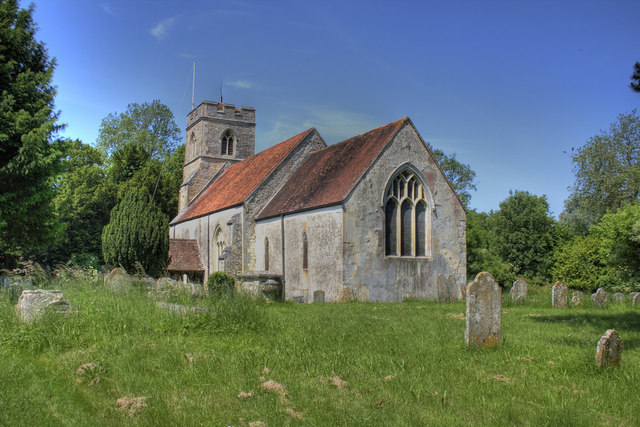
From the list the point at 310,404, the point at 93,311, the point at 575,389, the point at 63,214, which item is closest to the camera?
the point at 310,404

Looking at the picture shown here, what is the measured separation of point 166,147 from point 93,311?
47.5 m

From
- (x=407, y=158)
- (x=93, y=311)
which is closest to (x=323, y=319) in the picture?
(x=93, y=311)

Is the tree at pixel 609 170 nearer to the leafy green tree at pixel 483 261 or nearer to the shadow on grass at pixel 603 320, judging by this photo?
the leafy green tree at pixel 483 261

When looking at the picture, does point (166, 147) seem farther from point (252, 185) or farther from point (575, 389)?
point (575, 389)

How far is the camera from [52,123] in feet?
55.0

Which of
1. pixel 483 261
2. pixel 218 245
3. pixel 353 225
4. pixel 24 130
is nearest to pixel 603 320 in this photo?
pixel 353 225

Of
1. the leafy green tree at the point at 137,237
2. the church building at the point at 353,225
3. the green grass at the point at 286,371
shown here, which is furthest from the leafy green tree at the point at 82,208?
the green grass at the point at 286,371

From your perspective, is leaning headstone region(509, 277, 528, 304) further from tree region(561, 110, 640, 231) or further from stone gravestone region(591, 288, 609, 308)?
tree region(561, 110, 640, 231)

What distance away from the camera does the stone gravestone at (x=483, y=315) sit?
28.0 ft

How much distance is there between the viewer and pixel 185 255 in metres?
32.0

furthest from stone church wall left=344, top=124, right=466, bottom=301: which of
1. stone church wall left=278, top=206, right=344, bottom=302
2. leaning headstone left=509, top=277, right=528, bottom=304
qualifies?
leaning headstone left=509, top=277, right=528, bottom=304

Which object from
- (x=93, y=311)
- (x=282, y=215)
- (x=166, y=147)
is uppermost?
(x=166, y=147)

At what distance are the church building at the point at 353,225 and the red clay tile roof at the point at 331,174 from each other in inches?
2.4

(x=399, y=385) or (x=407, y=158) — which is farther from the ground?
(x=407, y=158)
